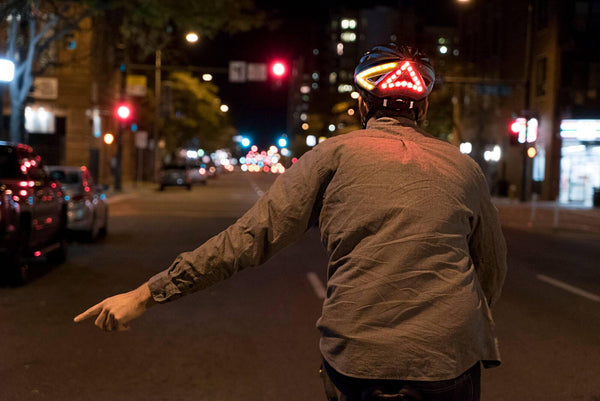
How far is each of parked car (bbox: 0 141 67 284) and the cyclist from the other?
8256mm

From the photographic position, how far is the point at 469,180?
2.65 meters

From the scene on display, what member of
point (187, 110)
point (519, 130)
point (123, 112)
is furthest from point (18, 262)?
point (187, 110)

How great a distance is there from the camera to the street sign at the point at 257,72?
35.0m

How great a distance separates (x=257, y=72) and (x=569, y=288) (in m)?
25.3

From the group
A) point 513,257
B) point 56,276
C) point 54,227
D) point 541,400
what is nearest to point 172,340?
point 541,400

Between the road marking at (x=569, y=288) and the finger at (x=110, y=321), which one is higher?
the finger at (x=110, y=321)

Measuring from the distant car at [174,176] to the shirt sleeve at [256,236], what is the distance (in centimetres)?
4634

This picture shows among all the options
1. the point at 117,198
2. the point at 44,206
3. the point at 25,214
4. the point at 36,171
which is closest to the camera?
the point at 25,214

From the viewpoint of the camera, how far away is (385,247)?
2.45 metres

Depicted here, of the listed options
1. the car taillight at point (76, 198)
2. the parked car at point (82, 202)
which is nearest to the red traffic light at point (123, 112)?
the parked car at point (82, 202)

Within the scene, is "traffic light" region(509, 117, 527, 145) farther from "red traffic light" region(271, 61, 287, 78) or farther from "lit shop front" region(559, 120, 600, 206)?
"red traffic light" region(271, 61, 287, 78)

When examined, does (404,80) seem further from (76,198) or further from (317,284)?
(76,198)

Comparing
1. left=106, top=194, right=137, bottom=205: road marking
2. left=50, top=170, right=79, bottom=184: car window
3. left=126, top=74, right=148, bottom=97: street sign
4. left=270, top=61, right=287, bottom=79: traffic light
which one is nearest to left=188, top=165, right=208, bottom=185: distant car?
left=126, top=74, right=148, bottom=97: street sign

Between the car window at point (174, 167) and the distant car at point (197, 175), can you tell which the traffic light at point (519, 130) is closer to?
the car window at point (174, 167)
